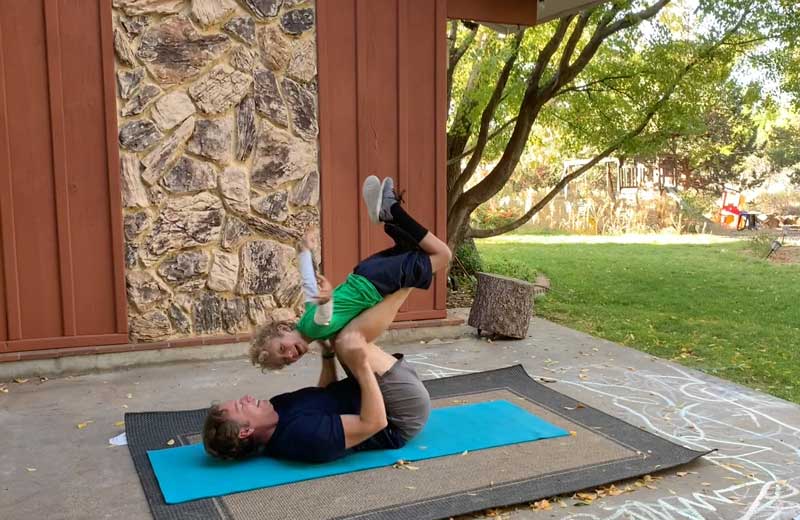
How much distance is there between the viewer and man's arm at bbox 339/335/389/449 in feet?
10.3

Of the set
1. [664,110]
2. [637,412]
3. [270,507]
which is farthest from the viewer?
[664,110]

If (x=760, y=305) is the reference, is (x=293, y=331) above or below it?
above

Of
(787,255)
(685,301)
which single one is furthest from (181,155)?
(787,255)

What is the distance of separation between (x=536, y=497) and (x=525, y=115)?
6048 millimetres

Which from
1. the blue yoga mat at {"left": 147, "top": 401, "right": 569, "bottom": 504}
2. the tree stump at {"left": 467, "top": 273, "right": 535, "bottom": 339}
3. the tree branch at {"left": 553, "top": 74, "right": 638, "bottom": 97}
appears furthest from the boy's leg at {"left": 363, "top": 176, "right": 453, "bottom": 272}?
the tree branch at {"left": 553, "top": 74, "right": 638, "bottom": 97}

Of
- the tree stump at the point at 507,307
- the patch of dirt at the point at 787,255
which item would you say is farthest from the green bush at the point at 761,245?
the tree stump at the point at 507,307

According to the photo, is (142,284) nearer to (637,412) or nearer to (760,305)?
(637,412)

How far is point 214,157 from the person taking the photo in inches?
205

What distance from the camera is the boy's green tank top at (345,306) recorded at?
128 inches

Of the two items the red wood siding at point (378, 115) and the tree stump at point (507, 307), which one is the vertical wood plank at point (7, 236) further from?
the tree stump at point (507, 307)

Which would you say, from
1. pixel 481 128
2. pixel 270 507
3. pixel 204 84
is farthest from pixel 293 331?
pixel 481 128

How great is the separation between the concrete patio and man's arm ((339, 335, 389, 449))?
0.70 metres

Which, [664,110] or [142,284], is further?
[664,110]

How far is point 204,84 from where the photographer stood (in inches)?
203
